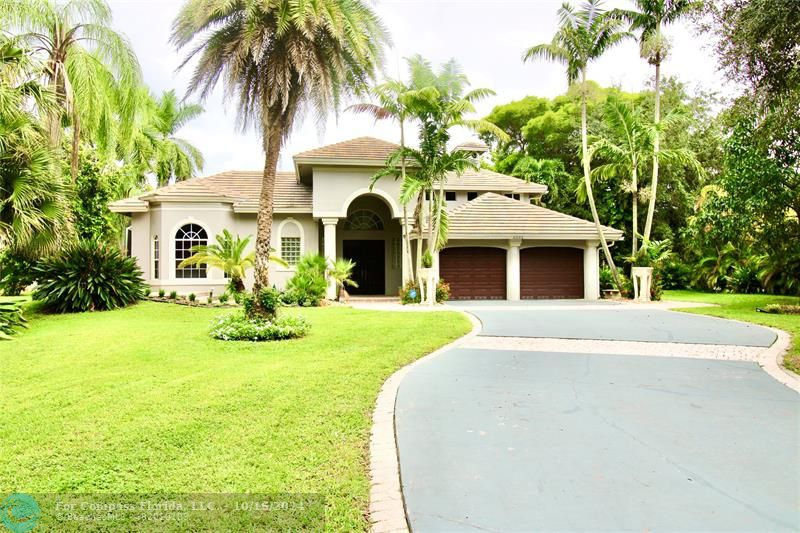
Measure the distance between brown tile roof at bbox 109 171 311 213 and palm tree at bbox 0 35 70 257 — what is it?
7.54 m

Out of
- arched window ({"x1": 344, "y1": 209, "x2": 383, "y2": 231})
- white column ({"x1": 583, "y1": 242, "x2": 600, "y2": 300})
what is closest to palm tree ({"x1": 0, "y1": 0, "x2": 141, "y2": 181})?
arched window ({"x1": 344, "y1": 209, "x2": 383, "y2": 231})

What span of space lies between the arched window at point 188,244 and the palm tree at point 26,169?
25.3 ft

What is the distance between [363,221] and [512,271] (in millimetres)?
8139

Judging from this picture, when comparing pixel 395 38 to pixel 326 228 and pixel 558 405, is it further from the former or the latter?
pixel 558 405

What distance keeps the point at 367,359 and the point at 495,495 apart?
533 centimetres

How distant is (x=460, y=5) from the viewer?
14.5 metres

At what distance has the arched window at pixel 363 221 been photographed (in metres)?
26.0

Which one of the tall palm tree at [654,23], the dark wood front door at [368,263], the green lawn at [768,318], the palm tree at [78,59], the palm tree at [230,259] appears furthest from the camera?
the dark wood front door at [368,263]

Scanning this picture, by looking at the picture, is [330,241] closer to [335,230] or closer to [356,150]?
[335,230]

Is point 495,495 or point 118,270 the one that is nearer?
point 495,495

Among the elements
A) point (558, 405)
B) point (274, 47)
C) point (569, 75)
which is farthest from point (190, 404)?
point (569, 75)

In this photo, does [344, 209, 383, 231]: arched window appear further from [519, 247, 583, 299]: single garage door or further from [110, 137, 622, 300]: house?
[519, 247, 583, 299]: single garage door

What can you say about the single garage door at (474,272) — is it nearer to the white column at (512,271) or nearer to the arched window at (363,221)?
the white column at (512,271)

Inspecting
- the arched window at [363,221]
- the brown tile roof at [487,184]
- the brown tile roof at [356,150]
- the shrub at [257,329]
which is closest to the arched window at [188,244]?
the brown tile roof at [356,150]
